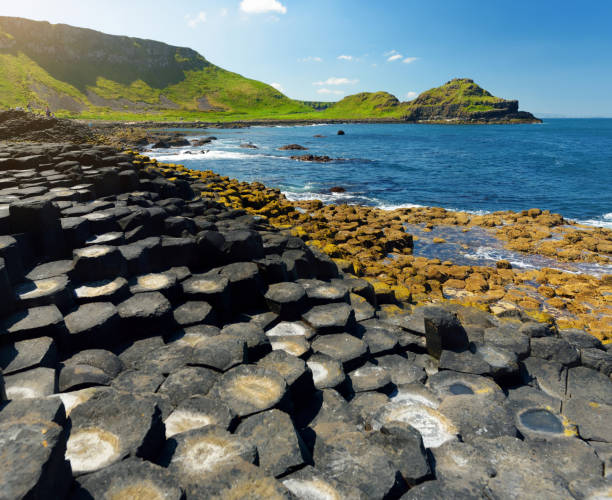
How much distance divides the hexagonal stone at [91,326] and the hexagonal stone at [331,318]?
282 cm

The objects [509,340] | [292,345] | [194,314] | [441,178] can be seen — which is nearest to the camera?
[292,345]

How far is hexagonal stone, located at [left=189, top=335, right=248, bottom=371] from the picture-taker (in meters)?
4.19

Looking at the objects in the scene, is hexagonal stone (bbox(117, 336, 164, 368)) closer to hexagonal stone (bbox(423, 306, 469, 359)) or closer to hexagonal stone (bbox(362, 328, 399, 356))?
hexagonal stone (bbox(362, 328, 399, 356))

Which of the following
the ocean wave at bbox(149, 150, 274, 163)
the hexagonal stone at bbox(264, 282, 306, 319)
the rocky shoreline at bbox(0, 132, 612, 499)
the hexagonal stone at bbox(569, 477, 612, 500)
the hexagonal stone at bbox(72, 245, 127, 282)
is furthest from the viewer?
the ocean wave at bbox(149, 150, 274, 163)

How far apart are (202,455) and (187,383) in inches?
45.0

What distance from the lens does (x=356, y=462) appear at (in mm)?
3240

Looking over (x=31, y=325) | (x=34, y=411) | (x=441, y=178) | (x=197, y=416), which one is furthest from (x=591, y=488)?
(x=441, y=178)

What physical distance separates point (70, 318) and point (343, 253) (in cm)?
859

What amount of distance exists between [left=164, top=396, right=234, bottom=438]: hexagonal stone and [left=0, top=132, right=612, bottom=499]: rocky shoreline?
0.02 metres

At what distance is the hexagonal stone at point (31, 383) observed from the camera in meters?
3.53

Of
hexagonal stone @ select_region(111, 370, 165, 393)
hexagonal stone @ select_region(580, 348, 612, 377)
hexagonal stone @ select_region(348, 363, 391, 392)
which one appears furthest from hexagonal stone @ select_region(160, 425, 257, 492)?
hexagonal stone @ select_region(580, 348, 612, 377)

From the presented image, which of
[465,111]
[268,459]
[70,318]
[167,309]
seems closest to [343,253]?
[167,309]

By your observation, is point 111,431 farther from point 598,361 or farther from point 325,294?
point 598,361

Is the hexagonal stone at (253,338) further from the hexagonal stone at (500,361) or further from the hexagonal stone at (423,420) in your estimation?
the hexagonal stone at (500,361)
